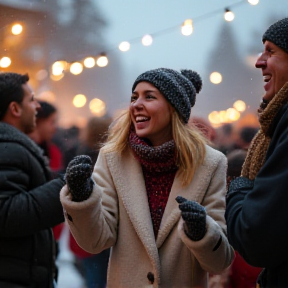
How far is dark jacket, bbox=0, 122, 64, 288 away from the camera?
2430mm

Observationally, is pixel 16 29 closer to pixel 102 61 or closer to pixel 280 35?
pixel 102 61

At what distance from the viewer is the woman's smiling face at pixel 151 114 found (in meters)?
2.19

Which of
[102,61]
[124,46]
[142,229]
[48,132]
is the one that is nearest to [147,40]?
[124,46]

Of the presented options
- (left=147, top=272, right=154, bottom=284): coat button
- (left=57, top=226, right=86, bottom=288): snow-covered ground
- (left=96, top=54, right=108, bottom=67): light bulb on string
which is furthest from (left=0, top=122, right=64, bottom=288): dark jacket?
(left=96, top=54, right=108, bottom=67): light bulb on string

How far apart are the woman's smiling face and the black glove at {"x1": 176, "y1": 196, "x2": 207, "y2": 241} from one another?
1.24 feet

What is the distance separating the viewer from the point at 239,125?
10.1ft

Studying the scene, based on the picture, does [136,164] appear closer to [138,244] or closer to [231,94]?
[138,244]

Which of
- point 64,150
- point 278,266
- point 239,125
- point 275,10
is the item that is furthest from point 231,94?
point 278,266

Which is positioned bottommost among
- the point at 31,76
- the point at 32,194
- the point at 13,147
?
the point at 32,194

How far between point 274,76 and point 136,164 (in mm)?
633

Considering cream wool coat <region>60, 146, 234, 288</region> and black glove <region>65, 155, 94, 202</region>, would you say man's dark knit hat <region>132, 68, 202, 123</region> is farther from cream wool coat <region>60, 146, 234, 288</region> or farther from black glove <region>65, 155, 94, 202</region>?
black glove <region>65, 155, 94, 202</region>

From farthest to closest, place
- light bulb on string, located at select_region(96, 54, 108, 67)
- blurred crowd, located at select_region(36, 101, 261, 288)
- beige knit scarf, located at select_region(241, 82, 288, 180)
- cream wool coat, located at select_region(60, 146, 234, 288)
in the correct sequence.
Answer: light bulb on string, located at select_region(96, 54, 108, 67) → blurred crowd, located at select_region(36, 101, 261, 288) → cream wool coat, located at select_region(60, 146, 234, 288) → beige knit scarf, located at select_region(241, 82, 288, 180)

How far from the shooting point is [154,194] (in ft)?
7.19

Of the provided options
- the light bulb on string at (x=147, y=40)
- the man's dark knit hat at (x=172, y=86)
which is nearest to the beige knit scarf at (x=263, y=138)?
the man's dark knit hat at (x=172, y=86)
